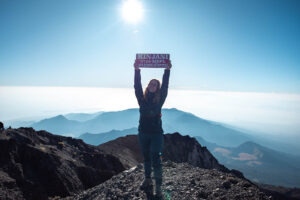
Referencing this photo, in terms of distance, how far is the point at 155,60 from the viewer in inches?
240

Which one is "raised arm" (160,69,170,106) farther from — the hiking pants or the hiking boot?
the hiking boot

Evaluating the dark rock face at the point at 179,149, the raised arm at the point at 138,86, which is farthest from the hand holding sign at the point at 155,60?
the dark rock face at the point at 179,149

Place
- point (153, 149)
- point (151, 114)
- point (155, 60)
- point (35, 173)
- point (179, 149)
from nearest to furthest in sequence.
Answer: point (151, 114)
point (153, 149)
point (155, 60)
point (35, 173)
point (179, 149)

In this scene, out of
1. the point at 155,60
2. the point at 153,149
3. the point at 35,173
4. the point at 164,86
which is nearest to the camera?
the point at 153,149

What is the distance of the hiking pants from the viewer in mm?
5777

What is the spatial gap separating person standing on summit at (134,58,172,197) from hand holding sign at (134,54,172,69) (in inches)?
5.6

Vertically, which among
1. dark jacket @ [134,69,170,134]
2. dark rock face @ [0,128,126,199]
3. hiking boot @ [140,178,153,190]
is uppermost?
dark jacket @ [134,69,170,134]

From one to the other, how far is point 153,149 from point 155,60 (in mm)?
2905

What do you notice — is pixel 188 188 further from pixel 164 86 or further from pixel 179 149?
pixel 179 149

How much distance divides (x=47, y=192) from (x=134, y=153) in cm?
1890

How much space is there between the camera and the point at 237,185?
19.5 feet

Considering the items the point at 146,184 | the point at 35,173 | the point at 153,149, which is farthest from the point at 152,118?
the point at 35,173

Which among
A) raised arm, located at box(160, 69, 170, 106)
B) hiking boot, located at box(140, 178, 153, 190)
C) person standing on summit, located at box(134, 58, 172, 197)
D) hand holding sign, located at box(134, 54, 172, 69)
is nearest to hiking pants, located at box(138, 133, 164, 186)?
person standing on summit, located at box(134, 58, 172, 197)

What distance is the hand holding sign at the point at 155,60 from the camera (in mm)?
6076
